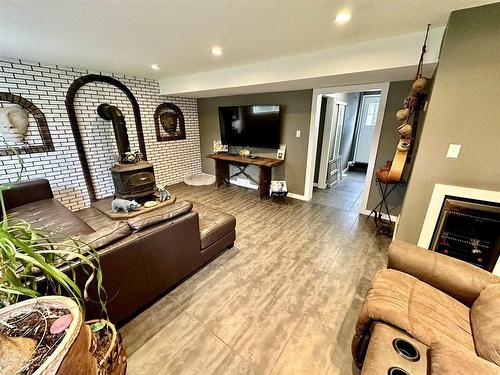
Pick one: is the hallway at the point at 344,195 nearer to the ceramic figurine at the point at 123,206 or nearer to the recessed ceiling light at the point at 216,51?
the recessed ceiling light at the point at 216,51

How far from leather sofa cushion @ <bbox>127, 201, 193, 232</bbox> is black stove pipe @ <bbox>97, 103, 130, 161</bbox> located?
2.57 metres

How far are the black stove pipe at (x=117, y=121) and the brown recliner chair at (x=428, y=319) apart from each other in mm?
4127

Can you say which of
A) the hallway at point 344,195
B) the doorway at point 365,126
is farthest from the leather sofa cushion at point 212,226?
the doorway at point 365,126

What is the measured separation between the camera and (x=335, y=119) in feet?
15.2

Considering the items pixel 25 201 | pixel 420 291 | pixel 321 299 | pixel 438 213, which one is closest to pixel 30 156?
pixel 25 201

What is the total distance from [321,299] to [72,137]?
14.2ft

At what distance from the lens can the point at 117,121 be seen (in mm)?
3572

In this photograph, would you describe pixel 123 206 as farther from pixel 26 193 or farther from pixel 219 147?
pixel 219 147

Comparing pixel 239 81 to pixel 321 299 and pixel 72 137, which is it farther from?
pixel 321 299

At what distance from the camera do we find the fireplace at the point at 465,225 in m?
1.81

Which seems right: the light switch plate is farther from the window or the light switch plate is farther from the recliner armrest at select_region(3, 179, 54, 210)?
the recliner armrest at select_region(3, 179, 54, 210)

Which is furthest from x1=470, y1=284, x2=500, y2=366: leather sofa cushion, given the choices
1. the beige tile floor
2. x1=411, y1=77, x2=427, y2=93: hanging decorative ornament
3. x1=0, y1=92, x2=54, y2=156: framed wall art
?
x1=0, y1=92, x2=54, y2=156: framed wall art

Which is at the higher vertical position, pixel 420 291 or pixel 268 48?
pixel 268 48

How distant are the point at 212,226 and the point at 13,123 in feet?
10.4
